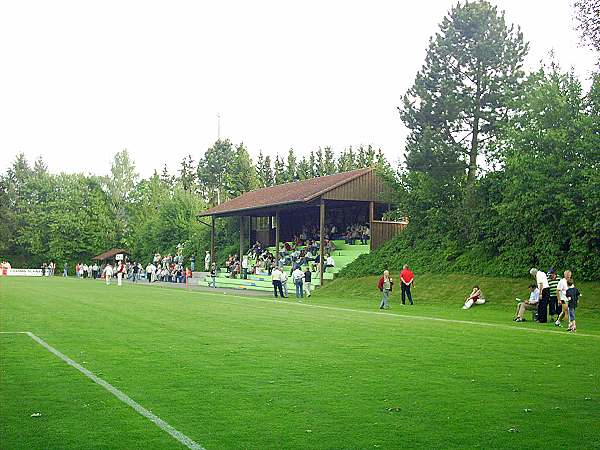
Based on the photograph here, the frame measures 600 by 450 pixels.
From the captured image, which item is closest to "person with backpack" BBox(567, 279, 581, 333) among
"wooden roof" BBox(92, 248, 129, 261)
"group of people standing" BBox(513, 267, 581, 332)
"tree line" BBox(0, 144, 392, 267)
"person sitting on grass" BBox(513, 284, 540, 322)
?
"group of people standing" BBox(513, 267, 581, 332)

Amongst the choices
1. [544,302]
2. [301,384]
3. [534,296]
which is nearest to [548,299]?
[544,302]

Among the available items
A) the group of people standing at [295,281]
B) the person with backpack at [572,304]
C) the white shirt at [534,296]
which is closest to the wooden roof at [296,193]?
the group of people standing at [295,281]

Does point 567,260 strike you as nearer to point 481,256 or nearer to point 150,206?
point 481,256

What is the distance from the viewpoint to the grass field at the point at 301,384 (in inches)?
268

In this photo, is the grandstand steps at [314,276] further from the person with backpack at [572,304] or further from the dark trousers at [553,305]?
the person with backpack at [572,304]

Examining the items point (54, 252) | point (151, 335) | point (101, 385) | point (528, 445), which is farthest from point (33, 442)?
point (54, 252)

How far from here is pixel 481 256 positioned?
3366 centimetres

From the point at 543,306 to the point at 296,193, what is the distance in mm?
27272

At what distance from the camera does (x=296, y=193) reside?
46.4m

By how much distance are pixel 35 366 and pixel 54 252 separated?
83705mm

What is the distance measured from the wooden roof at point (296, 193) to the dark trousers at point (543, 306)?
22.0m

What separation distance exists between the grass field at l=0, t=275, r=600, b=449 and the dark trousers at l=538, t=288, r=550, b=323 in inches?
64.8

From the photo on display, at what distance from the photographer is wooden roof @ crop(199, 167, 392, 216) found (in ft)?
140

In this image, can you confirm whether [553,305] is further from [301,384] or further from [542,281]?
[301,384]
